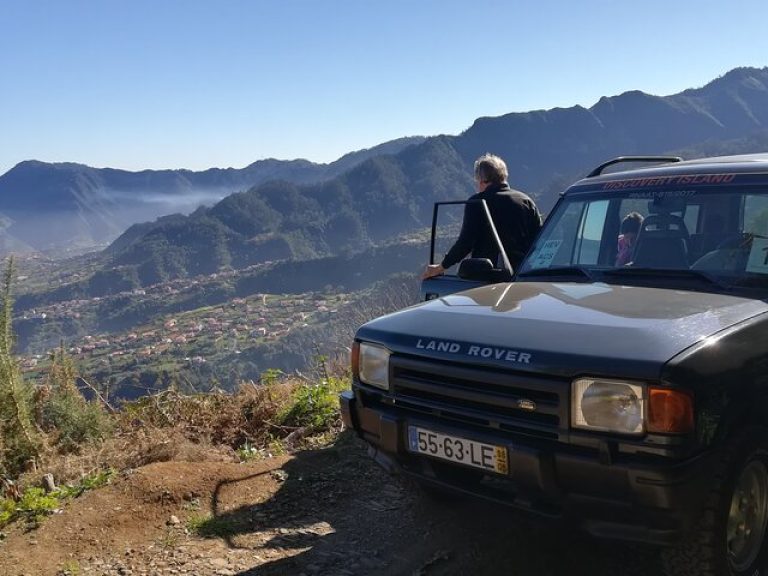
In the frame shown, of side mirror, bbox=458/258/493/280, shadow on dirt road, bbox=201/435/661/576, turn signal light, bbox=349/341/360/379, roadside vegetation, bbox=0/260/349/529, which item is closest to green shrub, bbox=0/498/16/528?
roadside vegetation, bbox=0/260/349/529

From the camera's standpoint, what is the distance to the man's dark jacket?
5461 millimetres

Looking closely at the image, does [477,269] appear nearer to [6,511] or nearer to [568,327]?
[568,327]

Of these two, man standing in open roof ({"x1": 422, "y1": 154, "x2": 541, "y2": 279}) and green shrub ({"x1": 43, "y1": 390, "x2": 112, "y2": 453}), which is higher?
man standing in open roof ({"x1": 422, "y1": 154, "x2": 541, "y2": 279})

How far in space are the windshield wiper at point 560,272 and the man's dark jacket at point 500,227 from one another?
49.7 inches

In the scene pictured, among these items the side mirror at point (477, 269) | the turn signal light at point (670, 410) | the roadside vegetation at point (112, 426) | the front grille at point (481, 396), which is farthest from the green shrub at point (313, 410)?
the turn signal light at point (670, 410)

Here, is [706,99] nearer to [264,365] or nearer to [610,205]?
[264,365]

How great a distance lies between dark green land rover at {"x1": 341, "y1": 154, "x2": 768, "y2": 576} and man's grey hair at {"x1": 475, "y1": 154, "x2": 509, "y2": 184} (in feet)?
6.99

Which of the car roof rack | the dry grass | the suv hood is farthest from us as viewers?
the car roof rack

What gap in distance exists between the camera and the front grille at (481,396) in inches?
102

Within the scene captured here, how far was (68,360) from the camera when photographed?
6.96 metres

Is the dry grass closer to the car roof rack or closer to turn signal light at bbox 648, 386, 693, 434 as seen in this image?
the car roof rack

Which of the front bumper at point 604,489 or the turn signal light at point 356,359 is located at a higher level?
the turn signal light at point 356,359

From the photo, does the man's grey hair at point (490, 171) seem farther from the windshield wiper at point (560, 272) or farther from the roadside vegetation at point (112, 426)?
the roadside vegetation at point (112, 426)

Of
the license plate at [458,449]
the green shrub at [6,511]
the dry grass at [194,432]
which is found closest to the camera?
the license plate at [458,449]
